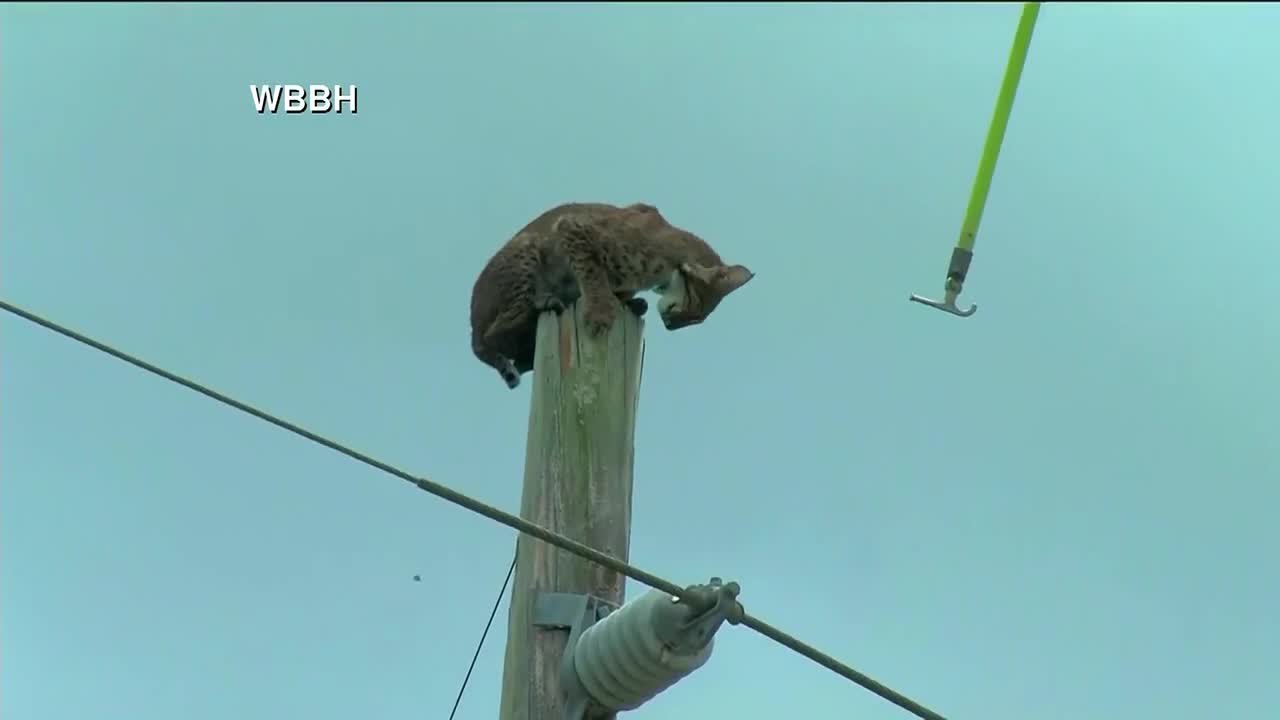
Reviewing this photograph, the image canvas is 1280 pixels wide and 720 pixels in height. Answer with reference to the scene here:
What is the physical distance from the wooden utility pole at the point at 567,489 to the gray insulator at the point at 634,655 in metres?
0.10

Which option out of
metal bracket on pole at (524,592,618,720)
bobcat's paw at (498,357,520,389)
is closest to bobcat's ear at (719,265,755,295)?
bobcat's paw at (498,357,520,389)

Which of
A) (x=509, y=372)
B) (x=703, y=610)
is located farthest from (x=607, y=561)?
(x=509, y=372)

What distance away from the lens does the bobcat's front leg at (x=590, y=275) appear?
2508 mm

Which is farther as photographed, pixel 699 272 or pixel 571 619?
pixel 699 272

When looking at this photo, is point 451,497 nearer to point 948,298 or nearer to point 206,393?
point 206,393

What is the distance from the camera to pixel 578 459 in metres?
2.34

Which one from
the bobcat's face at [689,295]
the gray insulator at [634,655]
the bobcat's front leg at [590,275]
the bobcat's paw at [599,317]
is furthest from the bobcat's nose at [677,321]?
the gray insulator at [634,655]

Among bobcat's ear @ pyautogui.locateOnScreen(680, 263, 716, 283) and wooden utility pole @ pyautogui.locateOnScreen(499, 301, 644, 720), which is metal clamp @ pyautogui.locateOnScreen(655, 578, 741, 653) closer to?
wooden utility pole @ pyautogui.locateOnScreen(499, 301, 644, 720)

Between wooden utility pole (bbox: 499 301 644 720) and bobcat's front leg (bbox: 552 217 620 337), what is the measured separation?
0.03m

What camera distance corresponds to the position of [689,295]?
10.3ft

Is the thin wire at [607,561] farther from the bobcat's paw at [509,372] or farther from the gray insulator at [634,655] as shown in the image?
the bobcat's paw at [509,372]

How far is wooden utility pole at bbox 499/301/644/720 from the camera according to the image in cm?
223

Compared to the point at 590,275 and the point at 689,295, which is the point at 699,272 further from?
the point at 590,275

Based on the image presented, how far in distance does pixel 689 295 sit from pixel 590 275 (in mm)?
554
